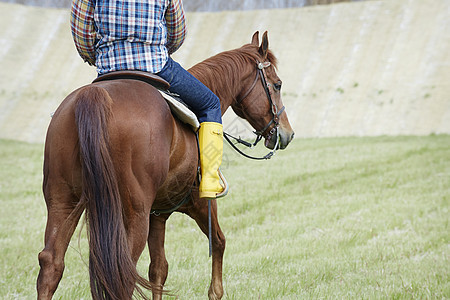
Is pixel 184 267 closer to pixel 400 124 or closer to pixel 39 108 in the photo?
pixel 400 124

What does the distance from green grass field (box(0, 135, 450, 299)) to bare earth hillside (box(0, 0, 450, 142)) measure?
10.5 meters

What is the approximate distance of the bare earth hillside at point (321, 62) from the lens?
25141mm

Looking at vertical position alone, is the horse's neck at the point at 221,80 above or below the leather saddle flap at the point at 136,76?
below

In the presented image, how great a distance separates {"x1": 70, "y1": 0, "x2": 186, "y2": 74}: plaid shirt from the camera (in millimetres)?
3506

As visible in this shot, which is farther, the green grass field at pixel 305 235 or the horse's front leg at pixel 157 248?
the green grass field at pixel 305 235

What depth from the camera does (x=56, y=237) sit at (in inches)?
120

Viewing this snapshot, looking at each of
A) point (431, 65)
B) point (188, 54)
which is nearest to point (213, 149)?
point (431, 65)

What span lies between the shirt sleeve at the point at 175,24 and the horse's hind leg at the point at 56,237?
158 centimetres

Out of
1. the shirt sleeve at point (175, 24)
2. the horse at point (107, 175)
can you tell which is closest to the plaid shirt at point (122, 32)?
the shirt sleeve at point (175, 24)

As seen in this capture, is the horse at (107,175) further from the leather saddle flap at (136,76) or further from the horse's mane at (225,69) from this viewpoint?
the horse's mane at (225,69)

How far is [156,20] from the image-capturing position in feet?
11.9

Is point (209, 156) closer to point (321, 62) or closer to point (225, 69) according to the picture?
point (225, 69)

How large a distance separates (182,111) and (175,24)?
0.79 m

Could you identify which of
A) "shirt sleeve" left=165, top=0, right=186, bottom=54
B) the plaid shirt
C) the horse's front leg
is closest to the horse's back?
the plaid shirt
